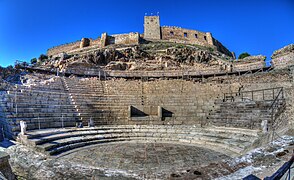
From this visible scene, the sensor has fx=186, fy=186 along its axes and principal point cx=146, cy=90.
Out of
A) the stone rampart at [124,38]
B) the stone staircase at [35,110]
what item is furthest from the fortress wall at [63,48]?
the stone staircase at [35,110]

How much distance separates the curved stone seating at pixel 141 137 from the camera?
22.2 ft

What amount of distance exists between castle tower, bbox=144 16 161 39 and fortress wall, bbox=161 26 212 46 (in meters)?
1.46

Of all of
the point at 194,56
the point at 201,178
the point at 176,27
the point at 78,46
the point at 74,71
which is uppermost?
the point at 176,27

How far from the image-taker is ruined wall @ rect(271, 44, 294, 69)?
18514 mm

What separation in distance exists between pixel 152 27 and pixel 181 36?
7.23 m

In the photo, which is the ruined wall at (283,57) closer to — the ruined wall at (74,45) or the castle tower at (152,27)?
the castle tower at (152,27)

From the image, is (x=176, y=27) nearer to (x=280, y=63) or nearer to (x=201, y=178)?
(x=280, y=63)

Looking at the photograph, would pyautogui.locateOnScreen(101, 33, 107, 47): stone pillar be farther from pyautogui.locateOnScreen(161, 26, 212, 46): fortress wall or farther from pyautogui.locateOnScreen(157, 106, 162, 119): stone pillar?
pyautogui.locateOnScreen(157, 106, 162, 119): stone pillar

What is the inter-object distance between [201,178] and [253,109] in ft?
24.4

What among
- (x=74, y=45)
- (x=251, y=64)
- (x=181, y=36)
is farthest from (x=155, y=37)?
(x=251, y=64)

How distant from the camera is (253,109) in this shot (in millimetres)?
9742

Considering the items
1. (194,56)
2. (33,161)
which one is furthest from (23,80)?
(194,56)

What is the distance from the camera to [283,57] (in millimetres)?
19688

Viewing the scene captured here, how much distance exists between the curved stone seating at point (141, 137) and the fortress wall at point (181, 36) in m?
36.1
